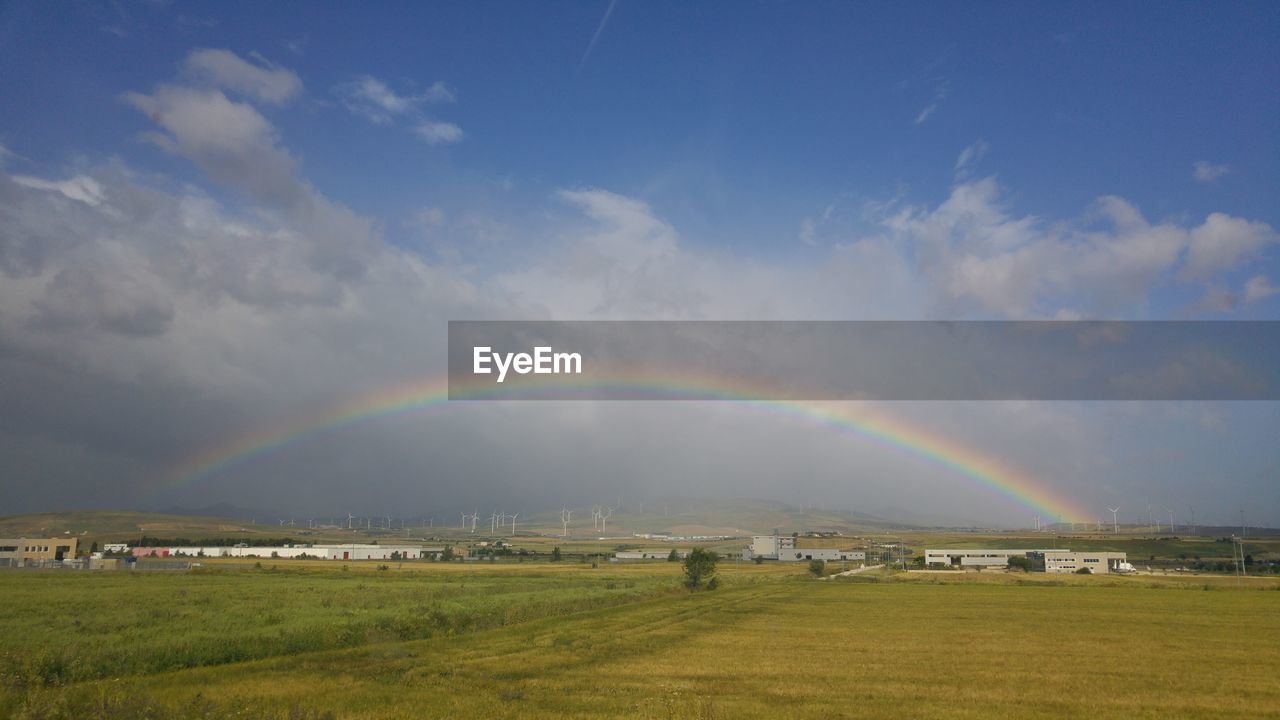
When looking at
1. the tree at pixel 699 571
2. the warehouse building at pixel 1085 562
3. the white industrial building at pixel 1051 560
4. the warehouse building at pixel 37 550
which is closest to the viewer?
the tree at pixel 699 571

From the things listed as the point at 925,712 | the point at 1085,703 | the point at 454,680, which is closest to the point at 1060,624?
the point at 1085,703

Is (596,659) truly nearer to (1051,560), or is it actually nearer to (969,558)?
(1051,560)

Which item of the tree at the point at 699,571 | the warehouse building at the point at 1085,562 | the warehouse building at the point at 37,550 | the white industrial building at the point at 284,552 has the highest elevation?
the tree at the point at 699,571

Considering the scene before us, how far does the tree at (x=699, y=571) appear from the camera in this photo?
237 ft

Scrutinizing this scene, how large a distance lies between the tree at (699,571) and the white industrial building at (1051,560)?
89.1m

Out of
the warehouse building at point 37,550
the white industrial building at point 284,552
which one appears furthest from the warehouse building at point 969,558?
the warehouse building at point 37,550

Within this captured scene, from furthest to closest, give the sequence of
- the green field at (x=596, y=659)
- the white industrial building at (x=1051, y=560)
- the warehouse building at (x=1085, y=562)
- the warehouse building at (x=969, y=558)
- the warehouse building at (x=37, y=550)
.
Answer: the warehouse building at (x=969, y=558)
the white industrial building at (x=1051, y=560)
the warehouse building at (x=1085, y=562)
the warehouse building at (x=37, y=550)
the green field at (x=596, y=659)

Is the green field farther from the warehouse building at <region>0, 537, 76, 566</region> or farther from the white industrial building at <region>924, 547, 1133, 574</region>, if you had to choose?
the white industrial building at <region>924, 547, 1133, 574</region>

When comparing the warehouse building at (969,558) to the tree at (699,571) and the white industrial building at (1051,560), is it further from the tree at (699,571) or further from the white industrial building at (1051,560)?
the tree at (699,571)

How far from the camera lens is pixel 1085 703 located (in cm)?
1944

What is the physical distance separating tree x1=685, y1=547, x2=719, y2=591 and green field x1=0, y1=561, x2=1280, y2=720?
2522 cm

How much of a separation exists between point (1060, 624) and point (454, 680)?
108 ft

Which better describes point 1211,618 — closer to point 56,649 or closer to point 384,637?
point 384,637

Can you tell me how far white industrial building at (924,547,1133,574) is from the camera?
469 feet
